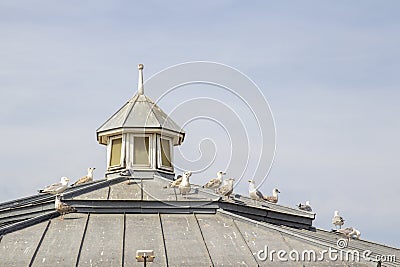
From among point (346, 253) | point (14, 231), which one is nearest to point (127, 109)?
point (14, 231)

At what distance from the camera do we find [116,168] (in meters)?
52.7

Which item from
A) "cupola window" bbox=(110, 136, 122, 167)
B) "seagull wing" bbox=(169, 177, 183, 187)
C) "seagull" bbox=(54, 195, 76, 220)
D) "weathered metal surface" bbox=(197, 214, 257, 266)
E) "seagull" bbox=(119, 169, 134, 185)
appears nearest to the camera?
"weathered metal surface" bbox=(197, 214, 257, 266)

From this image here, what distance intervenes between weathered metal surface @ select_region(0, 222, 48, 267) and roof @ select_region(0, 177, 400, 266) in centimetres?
4

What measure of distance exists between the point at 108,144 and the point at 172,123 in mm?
3542

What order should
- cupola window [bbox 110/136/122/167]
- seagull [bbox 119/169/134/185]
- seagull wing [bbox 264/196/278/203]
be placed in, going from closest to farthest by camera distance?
seagull [bbox 119/169/134/185]
seagull wing [bbox 264/196/278/203]
cupola window [bbox 110/136/122/167]

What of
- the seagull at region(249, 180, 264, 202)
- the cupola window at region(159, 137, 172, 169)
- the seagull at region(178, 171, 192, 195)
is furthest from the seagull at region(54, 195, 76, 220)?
the seagull at region(249, 180, 264, 202)

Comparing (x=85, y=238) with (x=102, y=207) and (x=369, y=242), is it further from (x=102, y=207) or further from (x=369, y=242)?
(x=369, y=242)

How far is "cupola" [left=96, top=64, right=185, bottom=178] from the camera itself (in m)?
52.5

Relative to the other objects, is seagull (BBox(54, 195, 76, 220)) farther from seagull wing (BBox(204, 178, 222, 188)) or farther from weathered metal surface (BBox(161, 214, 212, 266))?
seagull wing (BBox(204, 178, 222, 188))

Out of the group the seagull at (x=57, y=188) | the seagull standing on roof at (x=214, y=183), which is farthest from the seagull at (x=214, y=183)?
the seagull at (x=57, y=188)

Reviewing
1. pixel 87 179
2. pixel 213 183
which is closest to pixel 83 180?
pixel 87 179

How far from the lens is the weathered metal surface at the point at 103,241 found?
39562 millimetres

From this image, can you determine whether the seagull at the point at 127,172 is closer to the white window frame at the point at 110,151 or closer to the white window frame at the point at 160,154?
the white window frame at the point at 110,151

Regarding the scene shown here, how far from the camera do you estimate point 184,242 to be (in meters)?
41.8
